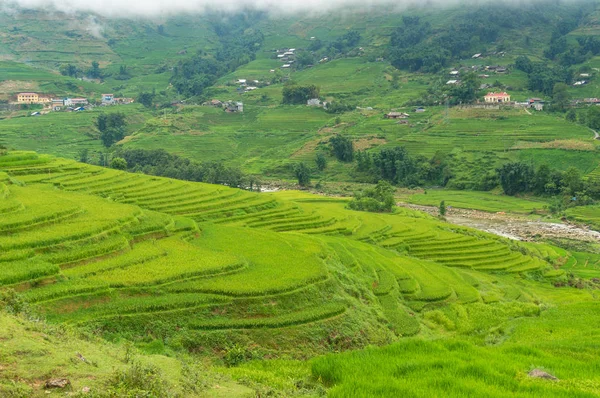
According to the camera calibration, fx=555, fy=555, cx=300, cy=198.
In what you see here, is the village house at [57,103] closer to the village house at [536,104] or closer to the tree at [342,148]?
the tree at [342,148]

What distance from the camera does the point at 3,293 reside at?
402 inches

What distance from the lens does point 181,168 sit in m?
53.0

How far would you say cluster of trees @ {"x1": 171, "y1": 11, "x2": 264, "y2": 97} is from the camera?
9538 cm

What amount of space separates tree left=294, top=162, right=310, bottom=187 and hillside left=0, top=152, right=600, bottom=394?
2885cm

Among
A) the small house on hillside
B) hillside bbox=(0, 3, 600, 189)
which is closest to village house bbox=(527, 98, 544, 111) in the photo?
hillside bbox=(0, 3, 600, 189)

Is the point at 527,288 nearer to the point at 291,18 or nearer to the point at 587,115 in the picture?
the point at 587,115

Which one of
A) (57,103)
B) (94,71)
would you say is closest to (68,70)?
(94,71)

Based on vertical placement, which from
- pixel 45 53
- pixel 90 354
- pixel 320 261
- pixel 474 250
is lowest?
pixel 474 250

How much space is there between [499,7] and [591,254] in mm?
86325

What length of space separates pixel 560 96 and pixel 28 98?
72273mm

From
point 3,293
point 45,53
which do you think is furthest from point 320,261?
point 45,53

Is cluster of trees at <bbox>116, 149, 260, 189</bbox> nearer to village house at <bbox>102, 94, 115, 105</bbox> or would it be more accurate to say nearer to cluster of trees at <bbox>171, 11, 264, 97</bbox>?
village house at <bbox>102, 94, 115, 105</bbox>

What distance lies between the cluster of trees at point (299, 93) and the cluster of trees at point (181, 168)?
87.0 feet

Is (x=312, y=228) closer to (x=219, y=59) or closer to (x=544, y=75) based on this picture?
(x=544, y=75)
